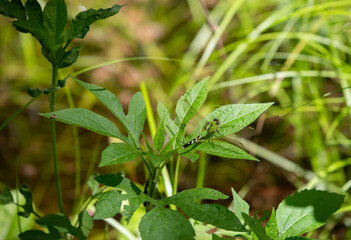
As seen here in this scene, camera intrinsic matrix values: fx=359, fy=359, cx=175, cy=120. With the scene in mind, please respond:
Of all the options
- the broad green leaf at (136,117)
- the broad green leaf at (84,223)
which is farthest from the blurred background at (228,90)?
the broad green leaf at (136,117)

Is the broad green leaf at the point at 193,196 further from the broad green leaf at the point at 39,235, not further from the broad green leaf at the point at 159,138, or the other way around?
the broad green leaf at the point at 39,235

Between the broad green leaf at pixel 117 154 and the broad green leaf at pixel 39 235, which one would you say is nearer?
the broad green leaf at pixel 117 154

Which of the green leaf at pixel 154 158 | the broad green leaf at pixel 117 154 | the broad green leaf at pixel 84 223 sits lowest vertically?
the broad green leaf at pixel 84 223

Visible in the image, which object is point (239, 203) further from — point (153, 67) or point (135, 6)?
point (135, 6)

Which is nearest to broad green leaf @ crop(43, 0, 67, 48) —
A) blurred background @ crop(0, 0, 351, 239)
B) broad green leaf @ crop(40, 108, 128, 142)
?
broad green leaf @ crop(40, 108, 128, 142)

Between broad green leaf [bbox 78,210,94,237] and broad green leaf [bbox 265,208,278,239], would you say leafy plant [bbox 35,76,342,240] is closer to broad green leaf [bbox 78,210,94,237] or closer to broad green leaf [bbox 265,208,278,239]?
broad green leaf [bbox 265,208,278,239]
